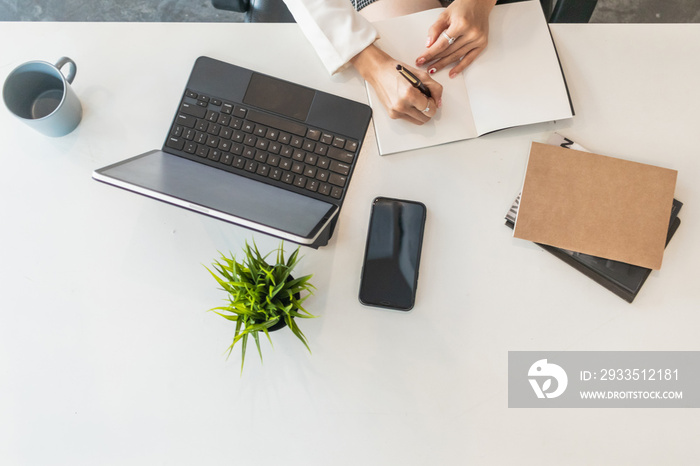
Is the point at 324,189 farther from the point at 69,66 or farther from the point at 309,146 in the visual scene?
the point at 69,66

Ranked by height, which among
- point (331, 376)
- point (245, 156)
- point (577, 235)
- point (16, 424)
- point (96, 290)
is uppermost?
point (245, 156)

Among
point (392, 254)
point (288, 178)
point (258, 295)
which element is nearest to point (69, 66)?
point (288, 178)

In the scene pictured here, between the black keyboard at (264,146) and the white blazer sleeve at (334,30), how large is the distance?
0.13 metres

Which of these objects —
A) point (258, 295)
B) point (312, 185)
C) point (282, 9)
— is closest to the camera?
point (258, 295)

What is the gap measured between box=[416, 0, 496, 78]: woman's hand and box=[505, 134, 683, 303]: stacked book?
0.20 metres

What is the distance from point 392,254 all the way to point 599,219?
0.33 meters

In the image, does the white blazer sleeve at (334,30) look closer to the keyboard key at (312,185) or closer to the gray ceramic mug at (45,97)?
the keyboard key at (312,185)

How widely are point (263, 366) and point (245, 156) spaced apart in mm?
348

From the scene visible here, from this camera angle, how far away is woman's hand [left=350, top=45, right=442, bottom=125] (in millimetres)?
738

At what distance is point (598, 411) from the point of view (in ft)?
2.43

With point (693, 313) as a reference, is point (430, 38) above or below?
above

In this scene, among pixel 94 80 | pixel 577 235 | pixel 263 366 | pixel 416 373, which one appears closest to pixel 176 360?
pixel 263 366

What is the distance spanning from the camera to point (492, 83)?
78 cm

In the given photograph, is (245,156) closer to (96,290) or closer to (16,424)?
(96,290)
